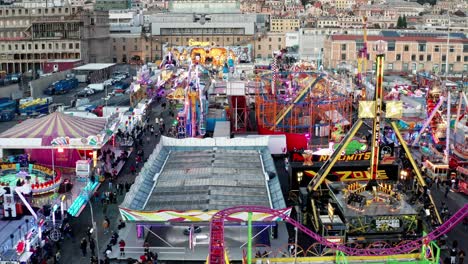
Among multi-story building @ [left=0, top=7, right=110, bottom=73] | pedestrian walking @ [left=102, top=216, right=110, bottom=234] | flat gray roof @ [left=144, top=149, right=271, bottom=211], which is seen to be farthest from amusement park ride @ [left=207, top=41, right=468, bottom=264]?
multi-story building @ [left=0, top=7, right=110, bottom=73]

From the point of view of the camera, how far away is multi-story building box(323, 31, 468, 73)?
78562mm

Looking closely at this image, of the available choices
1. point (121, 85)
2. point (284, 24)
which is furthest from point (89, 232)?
point (284, 24)

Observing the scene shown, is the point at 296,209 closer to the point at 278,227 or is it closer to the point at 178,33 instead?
the point at 278,227

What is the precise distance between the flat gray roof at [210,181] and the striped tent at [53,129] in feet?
20.4

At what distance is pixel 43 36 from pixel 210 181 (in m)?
72.6

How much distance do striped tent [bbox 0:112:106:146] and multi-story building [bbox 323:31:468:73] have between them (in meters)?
49.2

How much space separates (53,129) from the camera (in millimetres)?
35625

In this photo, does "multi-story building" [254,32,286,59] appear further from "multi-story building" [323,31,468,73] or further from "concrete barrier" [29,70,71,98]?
"concrete barrier" [29,70,71,98]

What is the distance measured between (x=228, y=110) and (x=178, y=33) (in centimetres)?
6051

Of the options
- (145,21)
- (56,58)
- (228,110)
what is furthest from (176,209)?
(145,21)

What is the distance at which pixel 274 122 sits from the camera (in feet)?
146

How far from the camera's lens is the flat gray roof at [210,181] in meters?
25.1

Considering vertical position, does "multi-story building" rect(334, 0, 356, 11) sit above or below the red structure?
above

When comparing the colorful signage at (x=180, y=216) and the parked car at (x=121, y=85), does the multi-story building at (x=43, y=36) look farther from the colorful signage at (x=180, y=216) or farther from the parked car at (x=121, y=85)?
the colorful signage at (x=180, y=216)
